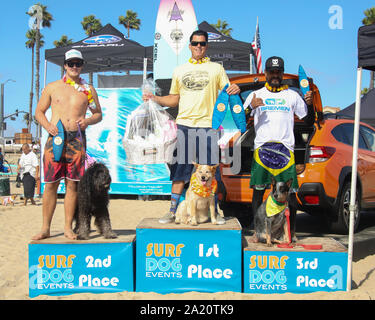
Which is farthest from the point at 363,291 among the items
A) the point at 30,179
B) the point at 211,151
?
the point at 30,179

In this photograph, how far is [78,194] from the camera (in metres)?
4.12

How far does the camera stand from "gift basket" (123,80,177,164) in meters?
4.67

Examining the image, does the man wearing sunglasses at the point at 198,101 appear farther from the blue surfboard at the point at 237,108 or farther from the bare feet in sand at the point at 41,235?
the bare feet in sand at the point at 41,235

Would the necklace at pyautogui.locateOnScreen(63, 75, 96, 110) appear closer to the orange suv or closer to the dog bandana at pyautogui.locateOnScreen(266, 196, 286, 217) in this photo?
the orange suv

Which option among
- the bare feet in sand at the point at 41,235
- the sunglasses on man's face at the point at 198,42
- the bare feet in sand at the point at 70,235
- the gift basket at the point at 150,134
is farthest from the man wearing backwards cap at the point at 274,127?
the bare feet in sand at the point at 41,235

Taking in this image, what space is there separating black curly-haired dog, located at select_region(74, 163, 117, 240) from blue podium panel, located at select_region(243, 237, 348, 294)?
1.47m

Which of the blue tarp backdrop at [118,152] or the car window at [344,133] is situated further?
the blue tarp backdrop at [118,152]

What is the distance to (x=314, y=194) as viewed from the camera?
499cm

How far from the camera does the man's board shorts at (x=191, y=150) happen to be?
4406 millimetres

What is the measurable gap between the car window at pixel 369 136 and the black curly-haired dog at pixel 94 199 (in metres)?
4.54

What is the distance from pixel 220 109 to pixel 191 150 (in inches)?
21.9

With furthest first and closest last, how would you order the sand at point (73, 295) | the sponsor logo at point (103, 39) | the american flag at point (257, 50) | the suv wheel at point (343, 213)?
the sponsor logo at point (103, 39)
the american flag at point (257, 50)
the suv wheel at point (343, 213)
the sand at point (73, 295)

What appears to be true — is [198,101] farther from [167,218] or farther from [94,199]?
[94,199]

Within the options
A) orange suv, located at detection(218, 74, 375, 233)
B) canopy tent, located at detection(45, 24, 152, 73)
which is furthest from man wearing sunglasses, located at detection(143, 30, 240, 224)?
canopy tent, located at detection(45, 24, 152, 73)
